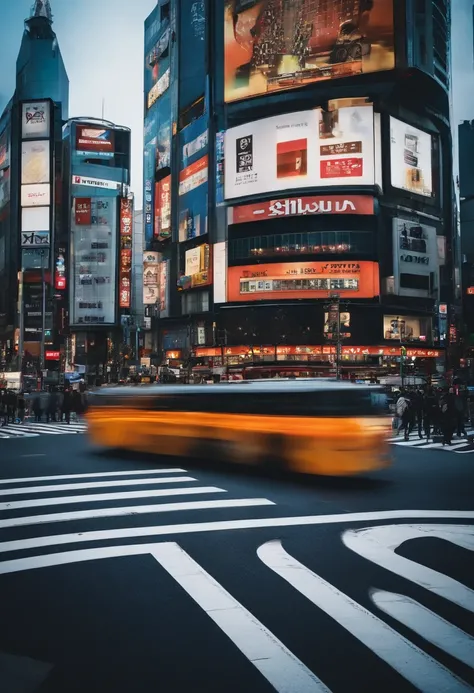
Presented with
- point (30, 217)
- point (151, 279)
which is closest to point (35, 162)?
point (30, 217)

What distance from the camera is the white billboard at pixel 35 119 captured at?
89750mm

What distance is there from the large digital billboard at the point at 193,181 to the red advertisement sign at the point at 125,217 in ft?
50.3

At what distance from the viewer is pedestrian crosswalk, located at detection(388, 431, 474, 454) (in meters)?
19.5

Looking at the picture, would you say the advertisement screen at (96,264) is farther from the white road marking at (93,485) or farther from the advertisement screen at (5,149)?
the white road marking at (93,485)

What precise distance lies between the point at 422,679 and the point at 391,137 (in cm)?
7695

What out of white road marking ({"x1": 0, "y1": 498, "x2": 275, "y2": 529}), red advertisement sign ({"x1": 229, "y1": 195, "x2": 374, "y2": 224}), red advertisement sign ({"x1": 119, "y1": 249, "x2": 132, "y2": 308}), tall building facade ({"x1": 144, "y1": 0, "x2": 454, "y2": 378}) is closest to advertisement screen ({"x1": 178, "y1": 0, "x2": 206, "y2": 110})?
tall building facade ({"x1": 144, "y1": 0, "x2": 454, "y2": 378})

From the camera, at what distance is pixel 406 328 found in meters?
75.8

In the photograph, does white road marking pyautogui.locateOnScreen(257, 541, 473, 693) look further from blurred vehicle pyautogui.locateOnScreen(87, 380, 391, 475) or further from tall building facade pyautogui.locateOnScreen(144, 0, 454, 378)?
tall building facade pyautogui.locateOnScreen(144, 0, 454, 378)

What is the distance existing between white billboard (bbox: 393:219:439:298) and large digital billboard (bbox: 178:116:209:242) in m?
23.9

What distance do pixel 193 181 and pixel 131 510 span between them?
267ft

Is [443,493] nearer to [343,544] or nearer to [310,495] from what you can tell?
[310,495]

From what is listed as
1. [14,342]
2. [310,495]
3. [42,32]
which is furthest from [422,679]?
[42,32]

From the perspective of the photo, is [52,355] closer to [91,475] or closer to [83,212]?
[83,212]

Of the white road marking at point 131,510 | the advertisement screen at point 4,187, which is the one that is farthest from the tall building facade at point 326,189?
the white road marking at point 131,510
